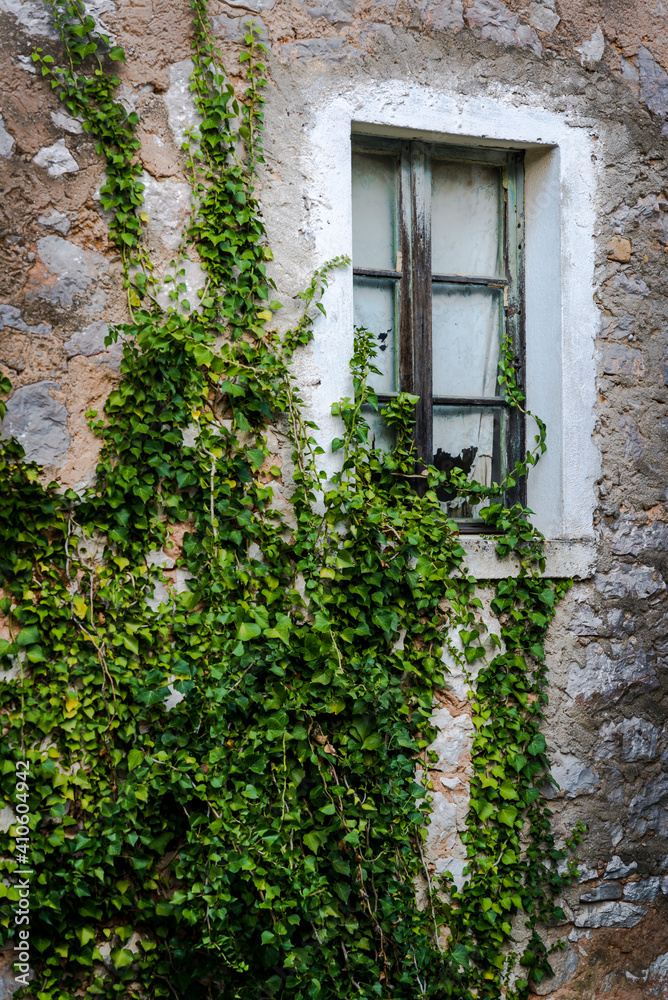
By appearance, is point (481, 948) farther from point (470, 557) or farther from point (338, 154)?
point (338, 154)

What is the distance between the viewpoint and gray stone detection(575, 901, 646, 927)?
8.93 ft

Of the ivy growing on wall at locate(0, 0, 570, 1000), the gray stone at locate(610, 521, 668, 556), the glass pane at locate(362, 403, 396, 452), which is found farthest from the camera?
the gray stone at locate(610, 521, 668, 556)

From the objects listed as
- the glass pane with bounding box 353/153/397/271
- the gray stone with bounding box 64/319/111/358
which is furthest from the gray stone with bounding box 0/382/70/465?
the glass pane with bounding box 353/153/397/271

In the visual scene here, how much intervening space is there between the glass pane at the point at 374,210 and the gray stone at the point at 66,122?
938mm

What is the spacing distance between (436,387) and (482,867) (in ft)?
5.37

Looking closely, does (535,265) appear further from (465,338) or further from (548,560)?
(548,560)

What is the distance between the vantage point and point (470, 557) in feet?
8.78

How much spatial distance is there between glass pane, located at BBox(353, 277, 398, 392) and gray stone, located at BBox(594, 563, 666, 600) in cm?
101

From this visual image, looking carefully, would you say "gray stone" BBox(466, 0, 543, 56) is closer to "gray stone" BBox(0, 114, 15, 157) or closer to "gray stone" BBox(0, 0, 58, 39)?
"gray stone" BBox(0, 0, 58, 39)

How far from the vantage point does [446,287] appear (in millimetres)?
2916

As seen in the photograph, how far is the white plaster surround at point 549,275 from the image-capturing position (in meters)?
2.62

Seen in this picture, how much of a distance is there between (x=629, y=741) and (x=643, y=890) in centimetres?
51

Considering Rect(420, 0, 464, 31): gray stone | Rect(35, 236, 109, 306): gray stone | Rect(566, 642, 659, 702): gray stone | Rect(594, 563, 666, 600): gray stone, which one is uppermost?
Rect(420, 0, 464, 31): gray stone

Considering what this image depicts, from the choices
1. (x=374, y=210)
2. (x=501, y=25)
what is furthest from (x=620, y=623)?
(x=501, y=25)
